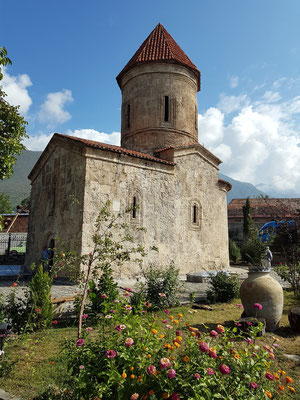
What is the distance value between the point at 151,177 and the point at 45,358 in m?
7.12

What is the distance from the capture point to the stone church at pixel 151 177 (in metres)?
8.60

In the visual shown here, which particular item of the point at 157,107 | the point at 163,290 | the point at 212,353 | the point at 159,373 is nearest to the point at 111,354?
the point at 159,373

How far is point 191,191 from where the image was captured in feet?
36.4

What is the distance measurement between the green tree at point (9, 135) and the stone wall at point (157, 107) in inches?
223

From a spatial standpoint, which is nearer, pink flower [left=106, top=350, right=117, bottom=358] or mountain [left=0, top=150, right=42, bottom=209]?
pink flower [left=106, top=350, right=117, bottom=358]

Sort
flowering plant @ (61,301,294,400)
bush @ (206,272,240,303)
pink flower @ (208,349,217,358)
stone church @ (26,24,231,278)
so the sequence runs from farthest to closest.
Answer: stone church @ (26,24,231,278) → bush @ (206,272,240,303) → pink flower @ (208,349,217,358) → flowering plant @ (61,301,294,400)

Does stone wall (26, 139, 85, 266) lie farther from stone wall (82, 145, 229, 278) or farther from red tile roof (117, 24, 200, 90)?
red tile roof (117, 24, 200, 90)

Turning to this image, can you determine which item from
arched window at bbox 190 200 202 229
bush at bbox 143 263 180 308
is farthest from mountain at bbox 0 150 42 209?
bush at bbox 143 263 180 308

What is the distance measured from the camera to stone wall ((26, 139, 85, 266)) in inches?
332

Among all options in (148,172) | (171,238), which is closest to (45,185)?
(148,172)

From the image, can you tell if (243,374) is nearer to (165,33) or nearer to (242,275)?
(242,275)

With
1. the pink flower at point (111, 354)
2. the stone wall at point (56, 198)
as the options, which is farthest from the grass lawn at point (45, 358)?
the stone wall at point (56, 198)

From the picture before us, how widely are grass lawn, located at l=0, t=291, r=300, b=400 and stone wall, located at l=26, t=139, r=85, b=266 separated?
11.6 ft

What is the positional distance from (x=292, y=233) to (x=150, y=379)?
24.6 ft
